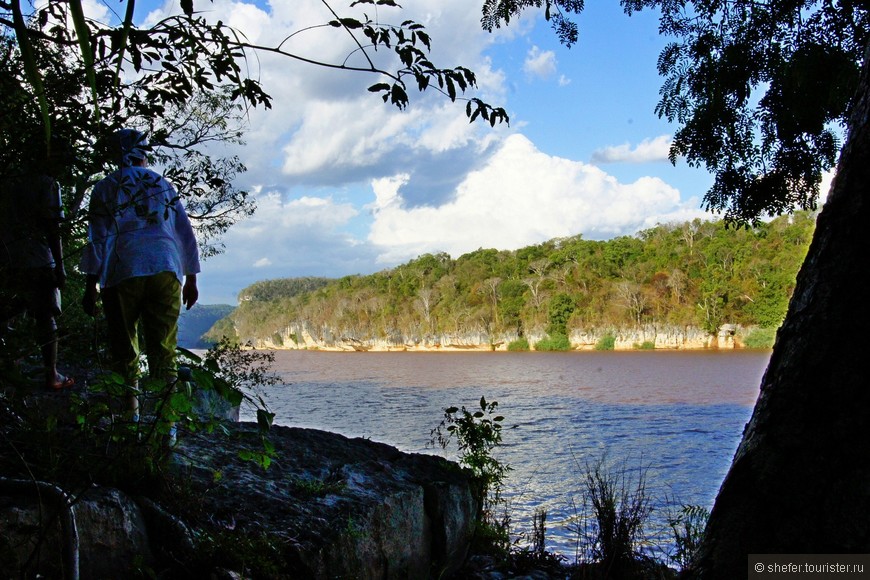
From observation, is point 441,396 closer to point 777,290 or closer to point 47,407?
point 47,407

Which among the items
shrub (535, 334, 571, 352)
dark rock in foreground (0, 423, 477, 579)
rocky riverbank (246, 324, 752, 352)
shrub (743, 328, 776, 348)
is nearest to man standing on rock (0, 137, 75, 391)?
dark rock in foreground (0, 423, 477, 579)

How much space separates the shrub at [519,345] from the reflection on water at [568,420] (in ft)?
131

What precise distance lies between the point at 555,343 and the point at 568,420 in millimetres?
59752

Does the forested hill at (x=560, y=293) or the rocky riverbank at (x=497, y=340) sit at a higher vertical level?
the forested hill at (x=560, y=293)

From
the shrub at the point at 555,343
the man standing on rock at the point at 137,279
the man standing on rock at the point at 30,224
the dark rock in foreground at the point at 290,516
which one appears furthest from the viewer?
the shrub at the point at 555,343

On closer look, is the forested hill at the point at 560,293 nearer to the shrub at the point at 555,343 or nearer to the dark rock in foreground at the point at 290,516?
the shrub at the point at 555,343

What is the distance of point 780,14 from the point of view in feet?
14.6

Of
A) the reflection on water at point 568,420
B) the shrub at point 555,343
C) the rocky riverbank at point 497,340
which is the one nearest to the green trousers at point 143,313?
the reflection on water at point 568,420

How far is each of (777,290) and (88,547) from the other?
6772cm

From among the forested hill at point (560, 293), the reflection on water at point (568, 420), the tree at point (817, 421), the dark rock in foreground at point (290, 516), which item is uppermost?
the forested hill at point (560, 293)

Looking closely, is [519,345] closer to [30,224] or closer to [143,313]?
[143,313]

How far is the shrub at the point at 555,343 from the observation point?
77.0 meters

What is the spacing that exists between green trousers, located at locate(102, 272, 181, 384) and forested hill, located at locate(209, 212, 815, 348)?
59.2 m

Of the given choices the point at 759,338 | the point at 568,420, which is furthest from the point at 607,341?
the point at 568,420
